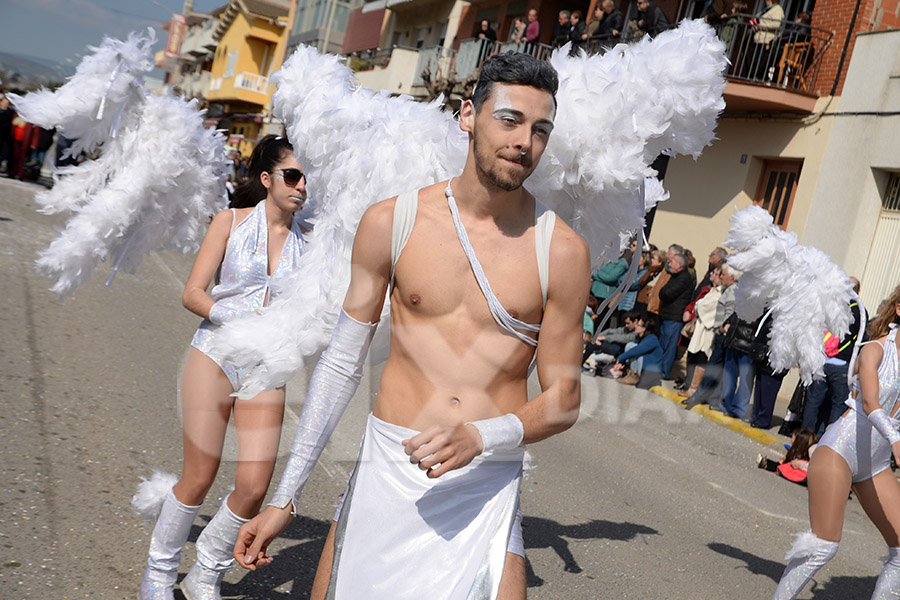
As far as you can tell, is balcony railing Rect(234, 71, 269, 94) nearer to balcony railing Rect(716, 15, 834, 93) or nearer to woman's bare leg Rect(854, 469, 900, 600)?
balcony railing Rect(716, 15, 834, 93)

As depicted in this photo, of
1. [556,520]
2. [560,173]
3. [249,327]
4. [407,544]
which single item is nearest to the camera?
[407,544]

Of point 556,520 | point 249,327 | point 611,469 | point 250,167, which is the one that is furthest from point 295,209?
point 611,469

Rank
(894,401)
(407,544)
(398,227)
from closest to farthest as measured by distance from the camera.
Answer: (407,544) → (398,227) → (894,401)

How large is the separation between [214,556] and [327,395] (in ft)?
4.22

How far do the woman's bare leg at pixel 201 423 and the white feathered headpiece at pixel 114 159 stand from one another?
2.71 ft

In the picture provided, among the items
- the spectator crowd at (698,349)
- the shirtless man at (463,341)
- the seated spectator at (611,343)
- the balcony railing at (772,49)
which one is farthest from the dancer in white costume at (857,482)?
the balcony railing at (772,49)

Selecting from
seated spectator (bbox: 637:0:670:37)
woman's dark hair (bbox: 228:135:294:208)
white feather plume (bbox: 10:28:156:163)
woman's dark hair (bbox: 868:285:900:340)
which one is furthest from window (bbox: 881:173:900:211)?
white feather plume (bbox: 10:28:156:163)

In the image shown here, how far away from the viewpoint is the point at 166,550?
138 inches

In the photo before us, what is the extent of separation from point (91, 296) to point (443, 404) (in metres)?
8.77

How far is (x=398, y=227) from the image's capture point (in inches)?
101

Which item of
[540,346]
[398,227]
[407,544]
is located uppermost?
[398,227]

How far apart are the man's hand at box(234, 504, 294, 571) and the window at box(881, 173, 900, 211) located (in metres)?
12.1

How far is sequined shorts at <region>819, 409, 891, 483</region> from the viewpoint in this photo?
4.33m

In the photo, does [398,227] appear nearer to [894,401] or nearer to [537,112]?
[537,112]
